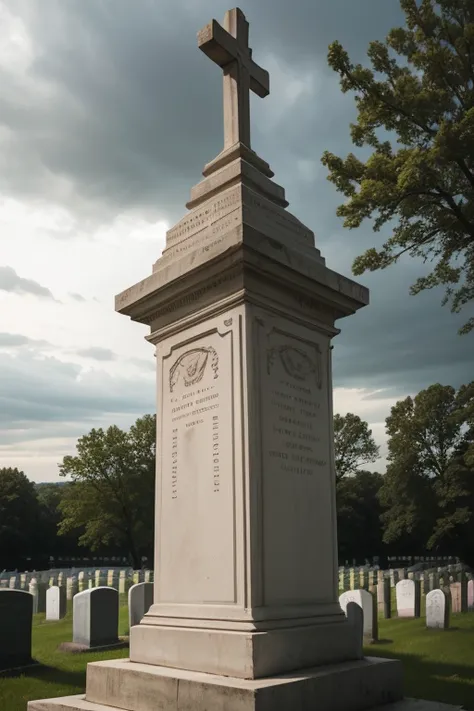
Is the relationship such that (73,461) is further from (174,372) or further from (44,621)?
(174,372)

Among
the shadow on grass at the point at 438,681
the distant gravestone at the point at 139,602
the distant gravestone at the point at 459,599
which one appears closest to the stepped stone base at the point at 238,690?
the shadow on grass at the point at 438,681

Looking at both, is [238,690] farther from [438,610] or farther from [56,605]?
[56,605]

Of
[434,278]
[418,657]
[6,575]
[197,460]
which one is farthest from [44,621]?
[6,575]

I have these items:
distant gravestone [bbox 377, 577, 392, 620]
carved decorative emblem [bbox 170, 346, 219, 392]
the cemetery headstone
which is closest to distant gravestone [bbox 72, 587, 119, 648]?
distant gravestone [bbox 377, 577, 392, 620]

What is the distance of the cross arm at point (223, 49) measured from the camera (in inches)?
262

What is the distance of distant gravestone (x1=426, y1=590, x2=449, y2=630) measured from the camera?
555 inches

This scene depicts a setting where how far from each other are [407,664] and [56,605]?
471 inches

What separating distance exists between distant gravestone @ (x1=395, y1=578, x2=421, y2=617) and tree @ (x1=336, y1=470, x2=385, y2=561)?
37.0 m

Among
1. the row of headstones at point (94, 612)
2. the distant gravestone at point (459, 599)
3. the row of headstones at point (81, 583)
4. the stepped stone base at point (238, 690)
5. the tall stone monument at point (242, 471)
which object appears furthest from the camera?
the row of headstones at point (81, 583)

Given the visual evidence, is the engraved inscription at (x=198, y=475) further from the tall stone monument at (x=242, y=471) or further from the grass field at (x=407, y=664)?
the grass field at (x=407, y=664)

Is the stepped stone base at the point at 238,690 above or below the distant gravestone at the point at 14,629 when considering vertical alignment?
above

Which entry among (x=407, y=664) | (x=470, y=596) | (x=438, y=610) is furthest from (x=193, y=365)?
(x=470, y=596)

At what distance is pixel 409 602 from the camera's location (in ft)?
55.2

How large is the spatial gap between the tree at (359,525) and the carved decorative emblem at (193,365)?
4924 cm
